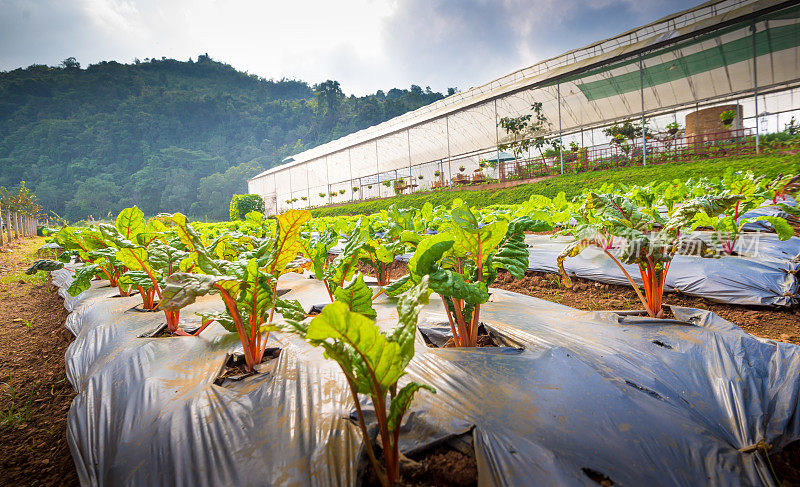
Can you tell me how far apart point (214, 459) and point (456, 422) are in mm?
702

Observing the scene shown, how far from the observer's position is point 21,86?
52.0 m

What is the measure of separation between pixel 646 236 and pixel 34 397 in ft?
11.6

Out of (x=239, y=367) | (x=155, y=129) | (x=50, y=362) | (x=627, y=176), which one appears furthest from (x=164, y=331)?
(x=155, y=129)

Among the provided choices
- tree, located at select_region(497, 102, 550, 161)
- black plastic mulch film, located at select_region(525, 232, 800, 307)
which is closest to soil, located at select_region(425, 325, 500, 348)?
black plastic mulch film, located at select_region(525, 232, 800, 307)

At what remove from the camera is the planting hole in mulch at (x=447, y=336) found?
1.63 metres

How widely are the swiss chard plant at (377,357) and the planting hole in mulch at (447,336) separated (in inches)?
31.7

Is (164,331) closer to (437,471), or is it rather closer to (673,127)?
(437,471)

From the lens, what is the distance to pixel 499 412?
1021 mm

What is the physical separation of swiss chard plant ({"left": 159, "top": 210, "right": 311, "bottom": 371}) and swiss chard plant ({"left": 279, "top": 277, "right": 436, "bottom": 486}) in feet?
1.77

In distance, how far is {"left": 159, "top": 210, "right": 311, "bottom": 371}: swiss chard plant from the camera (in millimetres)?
1216

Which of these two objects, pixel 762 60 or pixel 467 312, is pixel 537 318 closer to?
pixel 467 312

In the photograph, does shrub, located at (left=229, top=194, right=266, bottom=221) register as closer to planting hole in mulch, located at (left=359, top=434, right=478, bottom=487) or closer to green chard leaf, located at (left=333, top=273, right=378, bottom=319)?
green chard leaf, located at (left=333, top=273, right=378, bottom=319)

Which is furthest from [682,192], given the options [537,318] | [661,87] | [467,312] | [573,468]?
[661,87]

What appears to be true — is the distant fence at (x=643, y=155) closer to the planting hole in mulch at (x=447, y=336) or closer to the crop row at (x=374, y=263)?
the crop row at (x=374, y=263)
